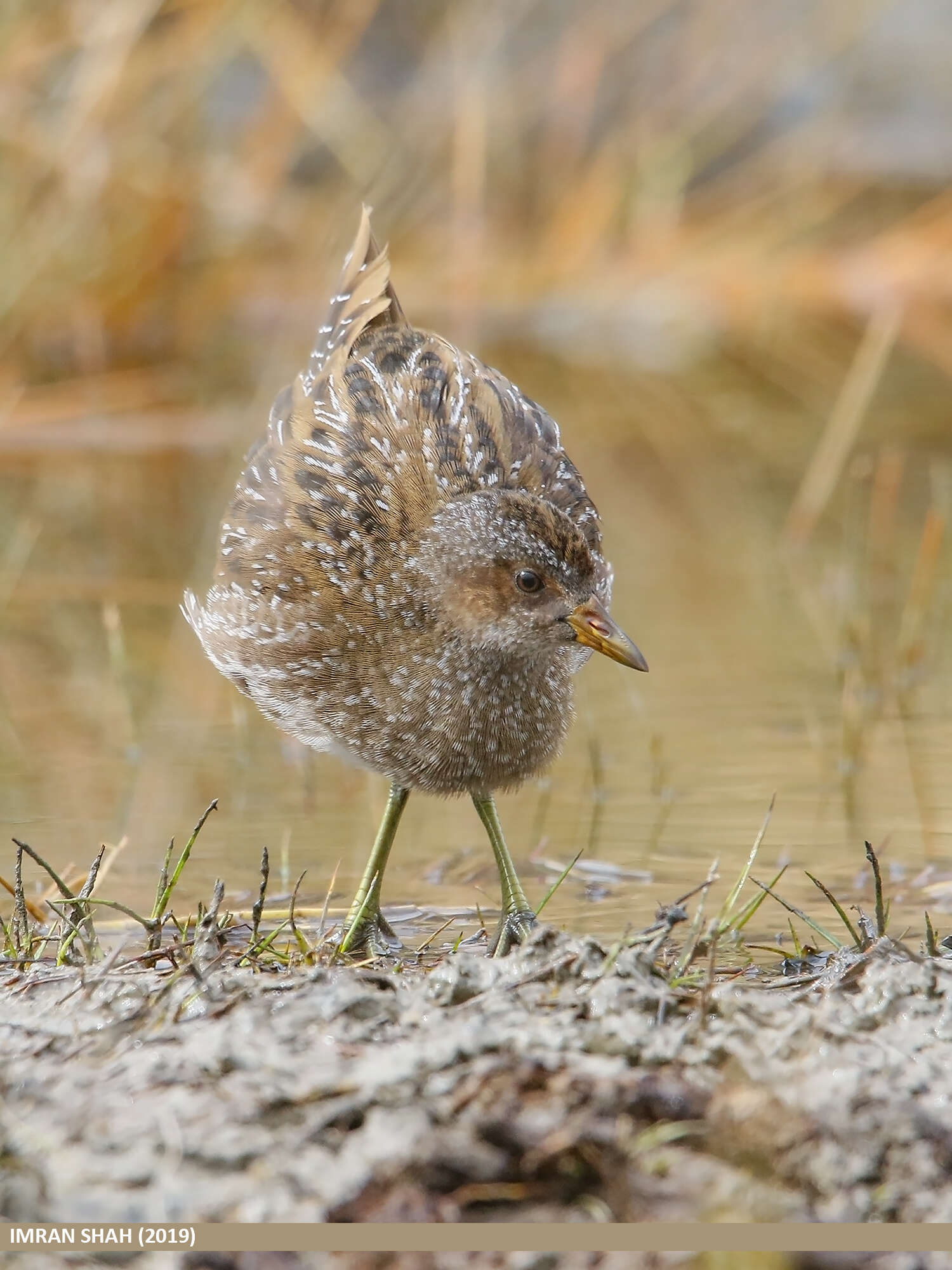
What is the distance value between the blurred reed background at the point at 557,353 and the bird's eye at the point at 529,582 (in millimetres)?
736

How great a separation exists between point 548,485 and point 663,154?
332 inches

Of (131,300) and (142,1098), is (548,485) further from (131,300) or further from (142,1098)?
(131,300)

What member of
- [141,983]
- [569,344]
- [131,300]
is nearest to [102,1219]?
[141,983]

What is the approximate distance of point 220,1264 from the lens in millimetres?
2279

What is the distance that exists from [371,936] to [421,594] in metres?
0.75

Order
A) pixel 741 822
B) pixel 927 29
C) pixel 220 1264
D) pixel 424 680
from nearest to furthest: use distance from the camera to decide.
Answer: pixel 220 1264
pixel 424 680
pixel 741 822
pixel 927 29

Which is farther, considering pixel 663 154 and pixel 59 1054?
pixel 663 154

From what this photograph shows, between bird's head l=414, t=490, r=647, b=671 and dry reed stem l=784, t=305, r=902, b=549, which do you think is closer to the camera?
bird's head l=414, t=490, r=647, b=671

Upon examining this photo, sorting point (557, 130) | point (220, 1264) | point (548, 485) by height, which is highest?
point (557, 130)

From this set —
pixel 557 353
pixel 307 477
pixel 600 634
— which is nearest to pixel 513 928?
pixel 600 634

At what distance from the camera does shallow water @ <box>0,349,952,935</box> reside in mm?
4336

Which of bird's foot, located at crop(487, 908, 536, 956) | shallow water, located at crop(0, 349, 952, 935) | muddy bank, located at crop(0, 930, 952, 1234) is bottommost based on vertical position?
muddy bank, located at crop(0, 930, 952, 1234)

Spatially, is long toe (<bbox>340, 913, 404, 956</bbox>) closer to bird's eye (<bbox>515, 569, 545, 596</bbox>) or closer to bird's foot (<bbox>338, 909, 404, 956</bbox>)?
bird's foot (<bbox>338, 909, 404, 956</bbox>)

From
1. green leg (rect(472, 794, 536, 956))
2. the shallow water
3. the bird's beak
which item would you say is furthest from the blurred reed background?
the bird's beak
